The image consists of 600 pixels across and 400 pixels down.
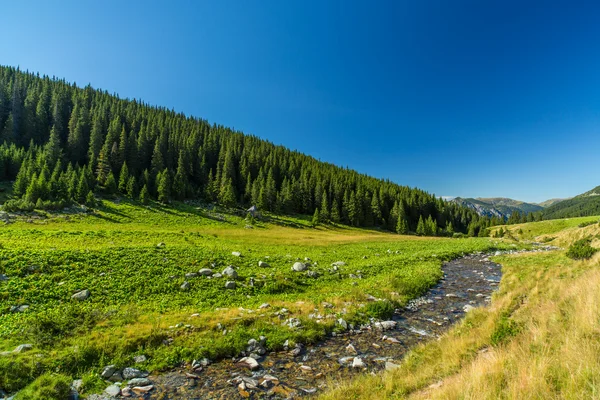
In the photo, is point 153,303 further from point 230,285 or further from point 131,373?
point 131,373

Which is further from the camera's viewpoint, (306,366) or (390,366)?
(306,366)

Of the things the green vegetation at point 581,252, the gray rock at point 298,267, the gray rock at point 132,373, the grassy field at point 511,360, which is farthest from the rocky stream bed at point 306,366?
the green vegetation at point 581,252

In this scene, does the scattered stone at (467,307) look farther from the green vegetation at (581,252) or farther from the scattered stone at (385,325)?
the green vegetation at (581,252)

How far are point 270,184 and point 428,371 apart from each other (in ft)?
267

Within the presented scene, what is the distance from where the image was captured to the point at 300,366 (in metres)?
8.61

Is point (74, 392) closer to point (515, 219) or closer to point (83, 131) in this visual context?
point (83, 131)

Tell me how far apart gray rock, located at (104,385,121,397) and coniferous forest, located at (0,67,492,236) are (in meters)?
66.6

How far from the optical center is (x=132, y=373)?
7867 mm

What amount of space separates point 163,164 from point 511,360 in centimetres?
10074

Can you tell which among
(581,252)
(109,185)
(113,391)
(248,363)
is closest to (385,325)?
(248,363)

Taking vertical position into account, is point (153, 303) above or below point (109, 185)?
below

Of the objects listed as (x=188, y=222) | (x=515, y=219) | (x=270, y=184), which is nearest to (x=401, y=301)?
(x=188, y=222)

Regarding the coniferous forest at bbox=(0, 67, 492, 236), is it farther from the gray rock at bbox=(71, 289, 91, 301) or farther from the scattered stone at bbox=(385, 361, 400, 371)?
the scattered stone at bbox=(385, 361, 400, 371)

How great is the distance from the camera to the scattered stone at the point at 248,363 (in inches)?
333
